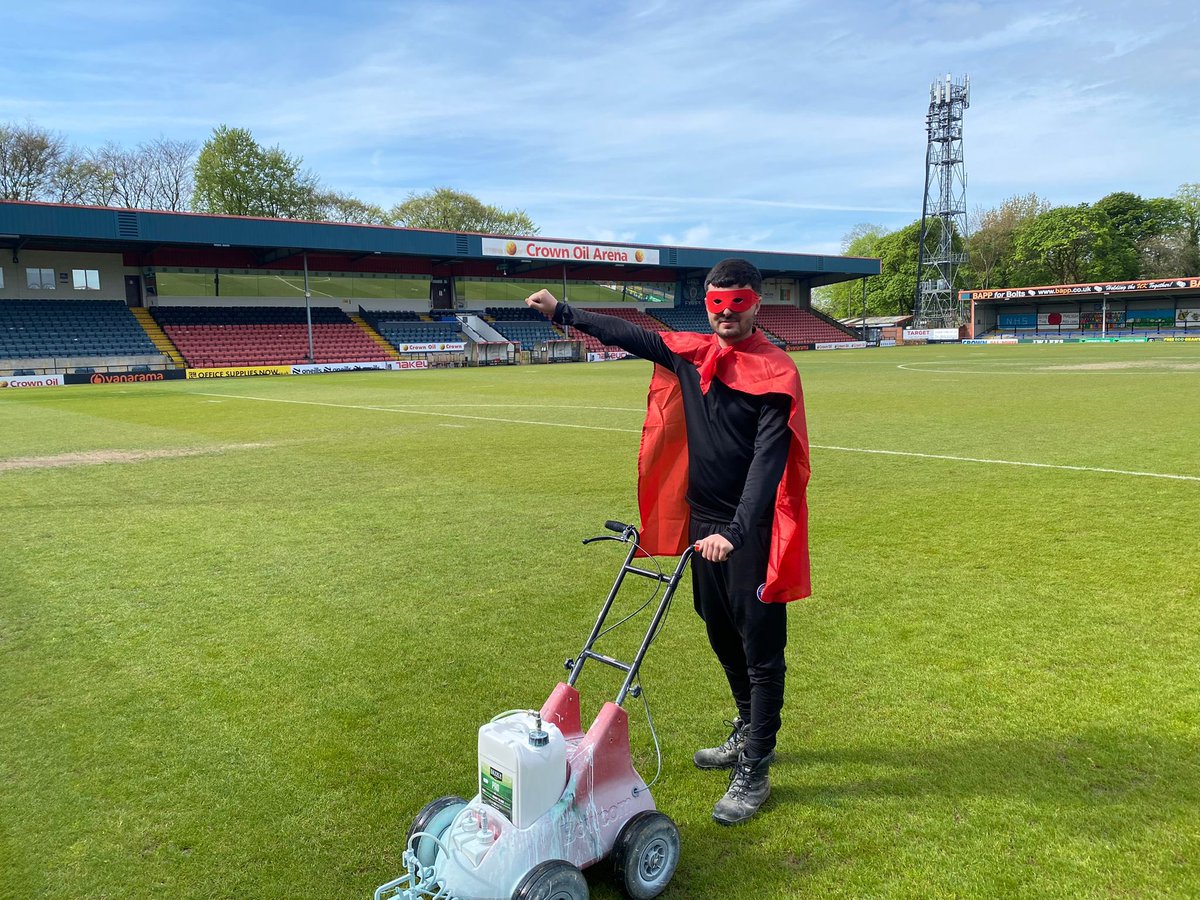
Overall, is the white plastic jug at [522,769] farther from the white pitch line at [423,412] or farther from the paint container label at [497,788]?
the white pitch line at [423,412]

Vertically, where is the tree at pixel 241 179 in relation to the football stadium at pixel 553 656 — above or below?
above

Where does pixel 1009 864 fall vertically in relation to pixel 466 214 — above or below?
below

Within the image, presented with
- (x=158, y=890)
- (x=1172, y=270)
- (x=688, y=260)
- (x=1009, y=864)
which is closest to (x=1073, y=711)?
(x=1009, y=864)

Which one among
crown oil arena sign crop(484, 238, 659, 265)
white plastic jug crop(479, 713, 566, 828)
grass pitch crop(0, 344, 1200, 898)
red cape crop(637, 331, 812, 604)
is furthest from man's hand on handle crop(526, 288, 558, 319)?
crown oil arena sign crop(484, 238, 659, 265)

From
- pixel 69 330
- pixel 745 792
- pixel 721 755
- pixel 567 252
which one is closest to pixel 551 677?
pixel 721 755

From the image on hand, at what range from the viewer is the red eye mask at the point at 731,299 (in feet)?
9.22

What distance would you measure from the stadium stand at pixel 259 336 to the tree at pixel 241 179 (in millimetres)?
18594

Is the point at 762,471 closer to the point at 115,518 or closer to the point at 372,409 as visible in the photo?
the point at 115,518

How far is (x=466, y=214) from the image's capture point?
233ft

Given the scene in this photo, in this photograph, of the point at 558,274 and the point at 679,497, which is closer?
the point at 679,497

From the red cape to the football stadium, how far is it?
2.31 feet

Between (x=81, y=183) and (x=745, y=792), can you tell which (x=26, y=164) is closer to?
(x=81, y=183)

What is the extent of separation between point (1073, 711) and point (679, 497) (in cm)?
205

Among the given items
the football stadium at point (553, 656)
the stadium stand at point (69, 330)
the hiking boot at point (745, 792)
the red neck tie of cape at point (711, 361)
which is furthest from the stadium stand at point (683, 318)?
the hiking boot at point (745, 792)
